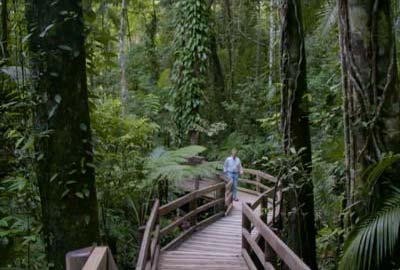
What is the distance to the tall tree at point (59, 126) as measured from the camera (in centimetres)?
257

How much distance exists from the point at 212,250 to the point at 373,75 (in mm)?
5256

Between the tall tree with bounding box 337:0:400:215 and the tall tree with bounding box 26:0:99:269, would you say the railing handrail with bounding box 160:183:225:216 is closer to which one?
the tall tree with bounding box 337:0:400:215

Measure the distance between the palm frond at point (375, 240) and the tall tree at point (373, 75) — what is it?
321 millimetres

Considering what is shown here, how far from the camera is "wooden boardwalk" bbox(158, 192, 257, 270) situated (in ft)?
21.0

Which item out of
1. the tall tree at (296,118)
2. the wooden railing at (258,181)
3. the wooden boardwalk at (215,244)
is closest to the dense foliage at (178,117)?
the tall tree at (296,118)

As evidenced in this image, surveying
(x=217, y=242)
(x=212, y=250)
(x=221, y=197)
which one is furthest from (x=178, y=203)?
(x=221, y=197)

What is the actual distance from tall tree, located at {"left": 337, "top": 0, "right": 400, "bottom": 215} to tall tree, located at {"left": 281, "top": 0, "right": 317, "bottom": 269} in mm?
2643

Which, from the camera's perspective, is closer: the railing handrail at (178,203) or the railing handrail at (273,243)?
the railing handrail at (273,243)

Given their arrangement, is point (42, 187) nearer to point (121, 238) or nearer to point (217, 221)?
point (121, 238)

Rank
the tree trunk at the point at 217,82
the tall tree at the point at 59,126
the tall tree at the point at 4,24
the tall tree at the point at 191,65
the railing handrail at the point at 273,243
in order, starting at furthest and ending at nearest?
the tree trunk at the point at 217,82 → the tall tree at the point at 191,65 → the railing handrail at the point at 273,243 → the tall tree at the point at 4,24 → the tall tree at the point at 59,126

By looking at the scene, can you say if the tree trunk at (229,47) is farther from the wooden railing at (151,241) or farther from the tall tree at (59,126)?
the tall tree at (59,126)

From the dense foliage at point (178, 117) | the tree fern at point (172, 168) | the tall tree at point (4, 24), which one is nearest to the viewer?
the dense foliage at point (178, 117)

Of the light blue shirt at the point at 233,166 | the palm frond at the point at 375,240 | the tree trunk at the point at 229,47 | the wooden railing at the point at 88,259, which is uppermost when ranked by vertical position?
the tree trunk at the point at 229,47

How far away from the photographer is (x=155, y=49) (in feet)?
65.8
